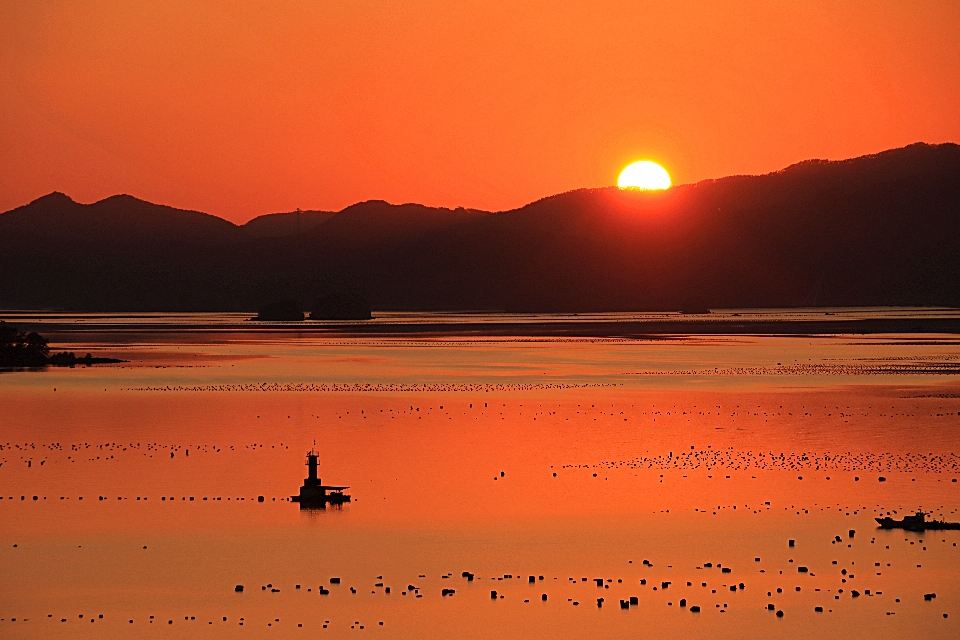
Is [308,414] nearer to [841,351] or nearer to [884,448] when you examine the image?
[884,448]

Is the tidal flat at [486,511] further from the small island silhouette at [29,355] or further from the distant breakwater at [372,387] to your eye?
the small island silhouette at [29,355]

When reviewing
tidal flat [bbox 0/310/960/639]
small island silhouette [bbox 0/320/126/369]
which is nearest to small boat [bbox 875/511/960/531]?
tidal flat [bbox 0/310/960/639]

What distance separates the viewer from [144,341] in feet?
393

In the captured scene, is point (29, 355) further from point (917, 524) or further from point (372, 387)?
point (917, 524)

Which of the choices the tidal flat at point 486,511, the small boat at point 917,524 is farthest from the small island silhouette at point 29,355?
the small boat at point 917,524

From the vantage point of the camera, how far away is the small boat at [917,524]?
2566cm

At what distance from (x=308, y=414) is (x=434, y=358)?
1479 inches

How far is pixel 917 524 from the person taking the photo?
2566 cm

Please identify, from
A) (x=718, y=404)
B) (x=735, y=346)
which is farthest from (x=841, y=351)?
(x=718, y=404)

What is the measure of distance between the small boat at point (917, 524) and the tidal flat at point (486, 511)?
27cm

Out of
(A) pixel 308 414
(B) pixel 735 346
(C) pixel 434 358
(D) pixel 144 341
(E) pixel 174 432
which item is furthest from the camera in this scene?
(D) pixel 144 341

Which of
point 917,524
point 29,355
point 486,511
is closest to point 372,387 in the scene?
point 29,355

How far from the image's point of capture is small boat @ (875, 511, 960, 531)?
25.7 meters

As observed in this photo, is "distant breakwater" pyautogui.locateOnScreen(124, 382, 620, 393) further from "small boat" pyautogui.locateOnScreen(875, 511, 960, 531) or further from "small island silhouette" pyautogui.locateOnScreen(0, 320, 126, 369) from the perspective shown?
"small boat" pyautogui.locateOnScreen(875, 511, 960, 531)
